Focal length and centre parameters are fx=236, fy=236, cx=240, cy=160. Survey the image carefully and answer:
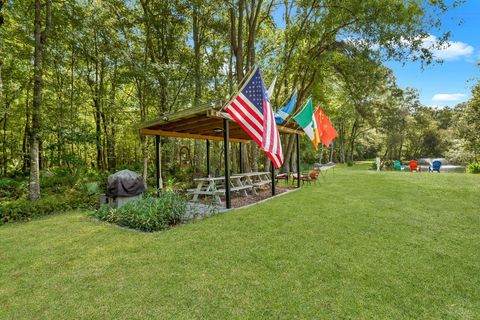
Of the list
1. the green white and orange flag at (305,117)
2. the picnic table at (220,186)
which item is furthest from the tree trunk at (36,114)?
the green white and orange flag at (305,117)

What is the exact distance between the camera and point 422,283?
2.76 metres

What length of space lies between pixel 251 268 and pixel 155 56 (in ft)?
35.8

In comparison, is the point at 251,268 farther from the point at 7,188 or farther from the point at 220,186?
the point at 7,188

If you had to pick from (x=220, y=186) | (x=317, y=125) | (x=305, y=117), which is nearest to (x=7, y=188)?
(x=220, y=186)

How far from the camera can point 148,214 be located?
5.13m

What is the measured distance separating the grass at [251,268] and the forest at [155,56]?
389 centimetres

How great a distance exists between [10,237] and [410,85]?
38810mm

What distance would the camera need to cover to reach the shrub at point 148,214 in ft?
16.4

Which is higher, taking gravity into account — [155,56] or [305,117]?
[155,56]

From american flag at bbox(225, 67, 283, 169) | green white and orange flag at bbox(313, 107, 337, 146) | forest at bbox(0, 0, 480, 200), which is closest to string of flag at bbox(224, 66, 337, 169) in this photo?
american flag at bbox(225, 67, 283, 169)

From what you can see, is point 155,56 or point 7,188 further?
point 155,56

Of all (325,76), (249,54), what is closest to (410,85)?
(325,76)

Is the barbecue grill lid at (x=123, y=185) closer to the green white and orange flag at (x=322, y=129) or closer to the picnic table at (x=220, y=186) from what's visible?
the picnic table at (x=220, y=186)

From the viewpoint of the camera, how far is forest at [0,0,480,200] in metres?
8.38
